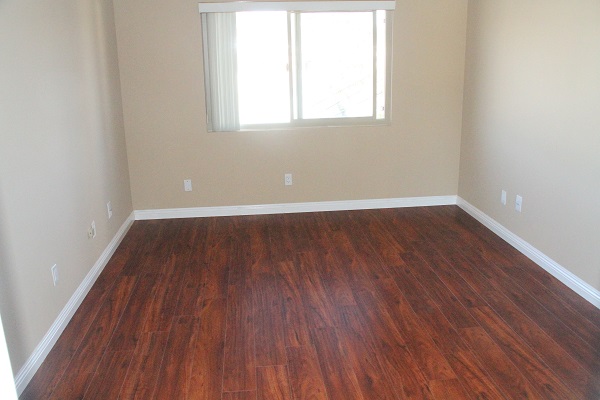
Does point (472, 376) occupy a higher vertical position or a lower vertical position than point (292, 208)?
lower

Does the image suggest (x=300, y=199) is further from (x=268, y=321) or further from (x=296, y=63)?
(x=268, y=321)

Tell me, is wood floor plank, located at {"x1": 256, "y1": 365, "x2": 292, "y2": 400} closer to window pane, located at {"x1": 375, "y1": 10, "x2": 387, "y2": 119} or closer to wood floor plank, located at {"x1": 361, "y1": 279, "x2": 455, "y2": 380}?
wood floor plank, located at {"x1": 361, "y1": 279, "x2": 455, "y2": 380}

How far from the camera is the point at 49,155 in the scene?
3049 mm

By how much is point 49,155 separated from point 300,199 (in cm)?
266

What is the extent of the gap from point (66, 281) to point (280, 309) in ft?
4.12

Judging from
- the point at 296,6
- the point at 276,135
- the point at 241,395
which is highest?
the point at 296,6

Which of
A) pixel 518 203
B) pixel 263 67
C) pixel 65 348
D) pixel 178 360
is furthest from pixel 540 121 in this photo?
pixel 65 348

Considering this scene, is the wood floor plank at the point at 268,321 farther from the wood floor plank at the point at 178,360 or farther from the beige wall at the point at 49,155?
the beige wall at the point at 49,155

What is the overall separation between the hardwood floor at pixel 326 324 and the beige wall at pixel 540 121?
1.04 ft

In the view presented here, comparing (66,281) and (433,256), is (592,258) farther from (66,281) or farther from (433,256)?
(66,281)

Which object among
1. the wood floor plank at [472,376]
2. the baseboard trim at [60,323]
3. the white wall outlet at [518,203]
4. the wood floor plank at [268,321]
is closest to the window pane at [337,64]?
the white wall outlet at [518,203]

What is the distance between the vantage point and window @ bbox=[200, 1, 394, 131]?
16.0 feet

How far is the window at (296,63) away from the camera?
4863mm

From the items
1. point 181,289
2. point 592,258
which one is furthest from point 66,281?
point 592,258
